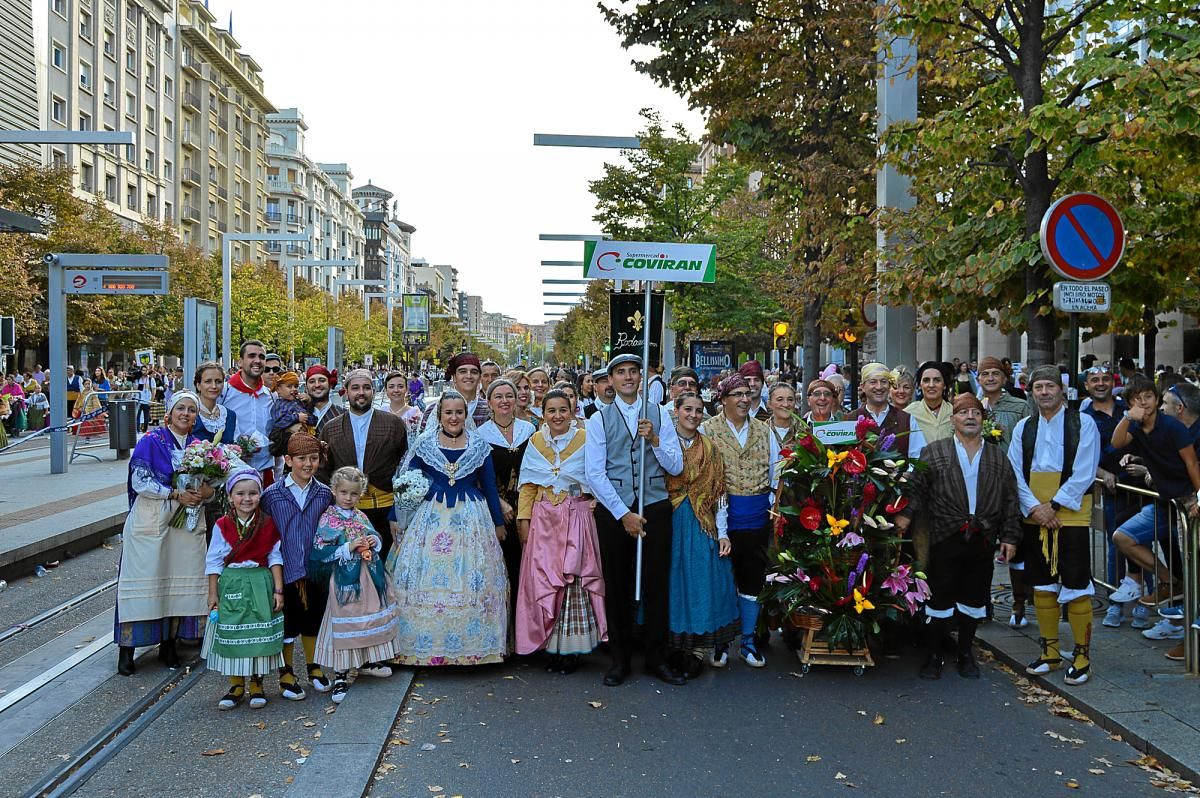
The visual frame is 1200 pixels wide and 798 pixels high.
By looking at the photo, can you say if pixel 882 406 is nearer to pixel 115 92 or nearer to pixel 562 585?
pixel 562 585

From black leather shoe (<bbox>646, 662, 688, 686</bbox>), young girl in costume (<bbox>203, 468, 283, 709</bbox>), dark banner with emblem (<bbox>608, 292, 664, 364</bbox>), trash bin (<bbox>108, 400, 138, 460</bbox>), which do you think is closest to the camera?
young girl in costume (<bbox>203, 468, 283, 709</bbox>)

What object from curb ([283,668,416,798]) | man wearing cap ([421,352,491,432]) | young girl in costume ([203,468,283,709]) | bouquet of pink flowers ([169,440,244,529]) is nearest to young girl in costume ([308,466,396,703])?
curb ([283,668,416,798])

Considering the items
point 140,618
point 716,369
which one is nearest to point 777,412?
point 140,618

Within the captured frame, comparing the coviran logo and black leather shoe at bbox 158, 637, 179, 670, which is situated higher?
the coviran logo

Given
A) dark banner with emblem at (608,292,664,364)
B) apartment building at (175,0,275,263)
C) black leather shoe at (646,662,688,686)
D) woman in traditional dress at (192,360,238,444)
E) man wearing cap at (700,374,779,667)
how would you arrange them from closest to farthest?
1. black leather shoe at (646,662,688,686)
2. man wearing cap at (700,374,779,667)
3. woman in traditional dress at (192,360,238,444)
4. dark banner with emblem at (608,292,664,364)
5. apartment building at (175,0,275,263)

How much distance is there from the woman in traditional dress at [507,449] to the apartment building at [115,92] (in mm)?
40599

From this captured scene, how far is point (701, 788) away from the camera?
4.84m

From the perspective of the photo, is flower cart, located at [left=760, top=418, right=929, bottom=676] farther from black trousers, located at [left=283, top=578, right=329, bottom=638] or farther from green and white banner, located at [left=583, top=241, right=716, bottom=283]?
black trousers, located at [left=283, top=578, right=329, bottom=638]

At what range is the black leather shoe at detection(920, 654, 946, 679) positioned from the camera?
6691 millimetres

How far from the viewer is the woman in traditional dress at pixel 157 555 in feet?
21.8

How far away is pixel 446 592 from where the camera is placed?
260 inches

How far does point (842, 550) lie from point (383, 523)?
3.10 m

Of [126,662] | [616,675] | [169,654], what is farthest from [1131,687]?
[126,662]

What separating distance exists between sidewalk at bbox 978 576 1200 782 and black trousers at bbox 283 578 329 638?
4.28 metres
